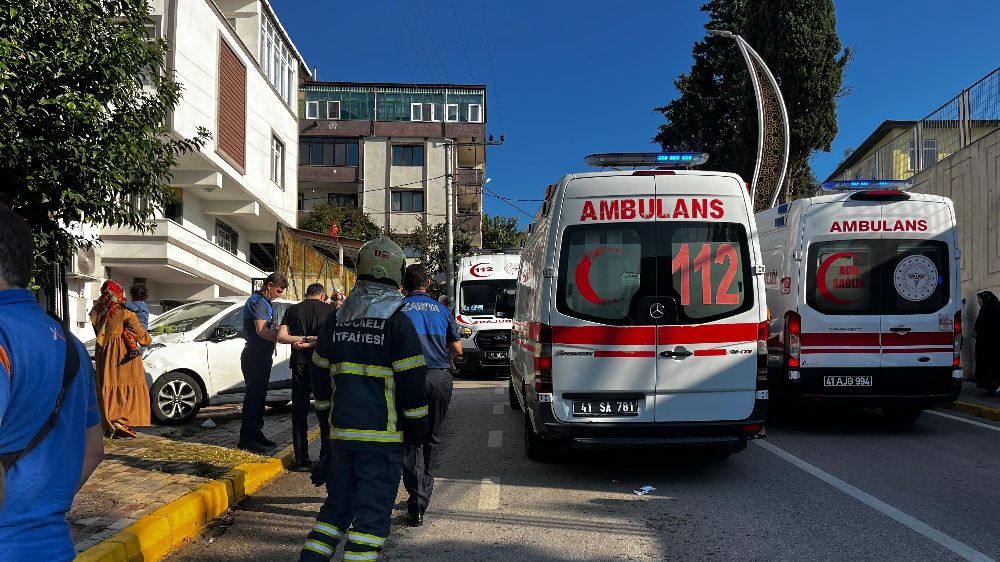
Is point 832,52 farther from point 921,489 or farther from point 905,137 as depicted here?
point 921,489

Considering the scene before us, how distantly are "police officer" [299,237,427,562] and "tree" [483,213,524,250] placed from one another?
170 feet

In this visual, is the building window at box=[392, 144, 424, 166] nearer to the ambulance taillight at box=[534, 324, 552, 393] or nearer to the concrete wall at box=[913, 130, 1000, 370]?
the concrete wall at box=[913, 130, 1000, 370]

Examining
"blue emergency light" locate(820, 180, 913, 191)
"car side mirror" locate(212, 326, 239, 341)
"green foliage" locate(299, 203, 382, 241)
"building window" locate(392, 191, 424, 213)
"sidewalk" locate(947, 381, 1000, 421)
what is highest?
"building window" locate(392, 191, 424, 213)

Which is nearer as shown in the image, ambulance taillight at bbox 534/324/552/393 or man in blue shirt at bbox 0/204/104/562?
man in blue shirt at bbox 0/204/104/562

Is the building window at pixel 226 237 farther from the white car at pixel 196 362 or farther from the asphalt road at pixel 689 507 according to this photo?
the asphalt road at pixel 689 507

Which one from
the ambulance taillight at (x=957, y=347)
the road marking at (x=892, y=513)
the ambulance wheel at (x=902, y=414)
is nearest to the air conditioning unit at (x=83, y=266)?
the road marking at (x=892, y=513)

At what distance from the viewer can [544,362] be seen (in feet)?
21.9

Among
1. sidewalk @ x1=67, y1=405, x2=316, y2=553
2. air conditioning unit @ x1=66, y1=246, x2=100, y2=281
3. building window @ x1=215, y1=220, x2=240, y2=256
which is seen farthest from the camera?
building window @ x1=215, y1=220, x2=240, y2=256

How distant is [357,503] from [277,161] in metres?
28.9

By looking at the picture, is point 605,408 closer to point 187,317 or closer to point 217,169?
point 187,317

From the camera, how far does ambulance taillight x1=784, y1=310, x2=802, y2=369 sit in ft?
30.5

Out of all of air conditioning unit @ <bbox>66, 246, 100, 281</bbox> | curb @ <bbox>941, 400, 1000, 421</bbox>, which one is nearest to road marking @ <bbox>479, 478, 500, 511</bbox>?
curb @ <bbox>941, 400, 1000, 421</bbox>

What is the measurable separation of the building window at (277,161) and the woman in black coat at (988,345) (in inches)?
929

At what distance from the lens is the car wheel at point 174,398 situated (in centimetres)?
999
